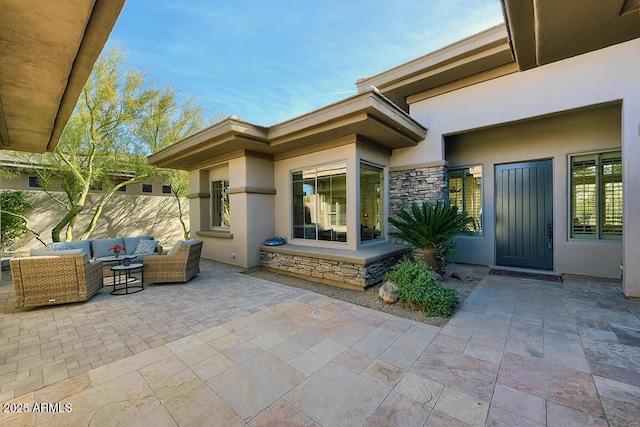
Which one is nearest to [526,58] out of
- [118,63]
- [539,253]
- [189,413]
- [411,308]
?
[411,308]

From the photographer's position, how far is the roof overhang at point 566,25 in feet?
5.34

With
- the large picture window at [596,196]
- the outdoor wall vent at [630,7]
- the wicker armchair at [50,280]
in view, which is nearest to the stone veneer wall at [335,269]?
the wicker armchair at [50,280]

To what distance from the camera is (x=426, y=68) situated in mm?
6090

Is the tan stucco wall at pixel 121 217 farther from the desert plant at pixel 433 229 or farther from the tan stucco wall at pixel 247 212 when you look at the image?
the desert plant at pixel 433 229

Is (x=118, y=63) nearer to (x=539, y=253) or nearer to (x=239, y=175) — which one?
(x=239, y=175)

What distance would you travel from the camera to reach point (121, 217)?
11.6 metres

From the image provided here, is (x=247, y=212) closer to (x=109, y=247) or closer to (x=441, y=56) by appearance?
(x=109, y=247)

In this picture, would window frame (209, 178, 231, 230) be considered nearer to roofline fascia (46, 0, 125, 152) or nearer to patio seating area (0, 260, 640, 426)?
patio seating area (0, 260, 640, 426)

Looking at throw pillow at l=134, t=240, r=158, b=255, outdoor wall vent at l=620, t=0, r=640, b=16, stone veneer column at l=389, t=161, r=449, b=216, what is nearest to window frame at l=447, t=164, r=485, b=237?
stone veneer column at l=389, t=161, r=449, b=216

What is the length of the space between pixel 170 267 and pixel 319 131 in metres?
4.36

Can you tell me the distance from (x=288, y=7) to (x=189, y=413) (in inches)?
341

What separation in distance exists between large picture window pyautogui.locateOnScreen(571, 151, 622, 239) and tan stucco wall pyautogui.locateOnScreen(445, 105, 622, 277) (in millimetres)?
189

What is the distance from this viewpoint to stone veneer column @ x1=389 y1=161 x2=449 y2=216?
6.35m

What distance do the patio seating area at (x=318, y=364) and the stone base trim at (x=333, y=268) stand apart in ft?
3.07
